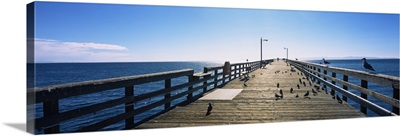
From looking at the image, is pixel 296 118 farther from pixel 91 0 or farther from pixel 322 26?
pixel 91 0

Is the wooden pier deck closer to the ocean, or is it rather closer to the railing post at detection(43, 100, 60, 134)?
the ocean

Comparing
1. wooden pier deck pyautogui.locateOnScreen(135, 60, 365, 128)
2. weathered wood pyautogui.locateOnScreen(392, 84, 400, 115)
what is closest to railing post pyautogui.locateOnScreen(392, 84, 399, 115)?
weathered wood pyautogui.locateOnScreen(392, 84, 400, 115)

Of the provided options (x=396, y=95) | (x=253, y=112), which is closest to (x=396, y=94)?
(x=396, y=95)

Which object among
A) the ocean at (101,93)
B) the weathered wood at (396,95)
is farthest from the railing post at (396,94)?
the ocean at (101,93)

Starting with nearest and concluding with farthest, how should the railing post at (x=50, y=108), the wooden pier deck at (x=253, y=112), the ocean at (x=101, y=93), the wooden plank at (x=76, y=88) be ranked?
the wooden plank at (x=76, y=88) → the railing post at (x=50, y=108) → the wooden pier deck at (x=253, y=112) → the ocean at (x=101, y=93)

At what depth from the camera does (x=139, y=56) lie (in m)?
20.2

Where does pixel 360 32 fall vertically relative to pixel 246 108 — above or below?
Result: above

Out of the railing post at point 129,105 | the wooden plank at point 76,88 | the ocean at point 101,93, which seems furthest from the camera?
the ocean at point 101,93

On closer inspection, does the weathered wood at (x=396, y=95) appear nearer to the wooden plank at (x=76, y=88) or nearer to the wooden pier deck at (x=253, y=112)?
the wooden pier deck at (x=253, y=112)

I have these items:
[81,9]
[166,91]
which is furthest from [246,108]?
[81,9]

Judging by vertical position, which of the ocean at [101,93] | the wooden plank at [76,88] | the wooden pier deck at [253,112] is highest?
the wooden plank at [76,88]

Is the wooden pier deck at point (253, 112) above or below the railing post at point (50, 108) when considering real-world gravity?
below

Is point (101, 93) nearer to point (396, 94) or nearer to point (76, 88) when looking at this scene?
point (396, 94)

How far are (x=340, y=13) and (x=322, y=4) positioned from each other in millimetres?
839
